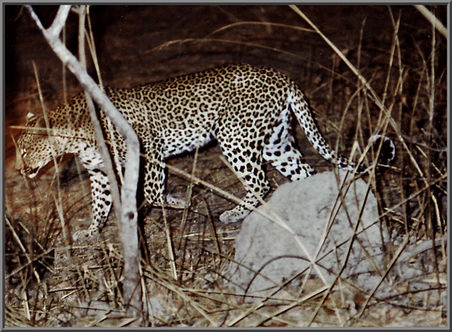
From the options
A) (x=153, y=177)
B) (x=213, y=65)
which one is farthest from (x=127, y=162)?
(x=213, y=65)

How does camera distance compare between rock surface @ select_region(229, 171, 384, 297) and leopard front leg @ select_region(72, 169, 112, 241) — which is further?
leopard front leg @ select_region(72, 169, 112, 241)

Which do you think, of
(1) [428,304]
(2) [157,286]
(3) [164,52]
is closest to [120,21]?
(3) [164,52]

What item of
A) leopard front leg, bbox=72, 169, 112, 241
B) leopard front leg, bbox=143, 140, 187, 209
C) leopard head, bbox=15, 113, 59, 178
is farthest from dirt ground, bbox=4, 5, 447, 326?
leopard head, bbox=15, 113, 59, 178

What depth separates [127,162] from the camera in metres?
3.89

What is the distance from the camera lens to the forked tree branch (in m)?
3.59

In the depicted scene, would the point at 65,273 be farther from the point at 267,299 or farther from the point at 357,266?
the point at 357,266

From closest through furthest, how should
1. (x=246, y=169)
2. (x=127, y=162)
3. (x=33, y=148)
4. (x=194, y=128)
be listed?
(x=127, y=162) < (x=33, y=148) < (x=246, y=169) < (x=194, y=128)

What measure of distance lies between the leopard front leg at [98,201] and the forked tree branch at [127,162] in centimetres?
193

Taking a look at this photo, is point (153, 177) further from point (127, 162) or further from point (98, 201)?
point (127, 162)

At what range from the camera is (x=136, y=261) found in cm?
398

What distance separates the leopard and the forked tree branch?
1779 millimetres

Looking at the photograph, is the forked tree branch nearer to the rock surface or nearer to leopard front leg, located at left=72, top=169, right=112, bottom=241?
the rock surface

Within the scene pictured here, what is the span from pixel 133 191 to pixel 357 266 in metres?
1.53

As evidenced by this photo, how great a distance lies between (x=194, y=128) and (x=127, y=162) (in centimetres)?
213
